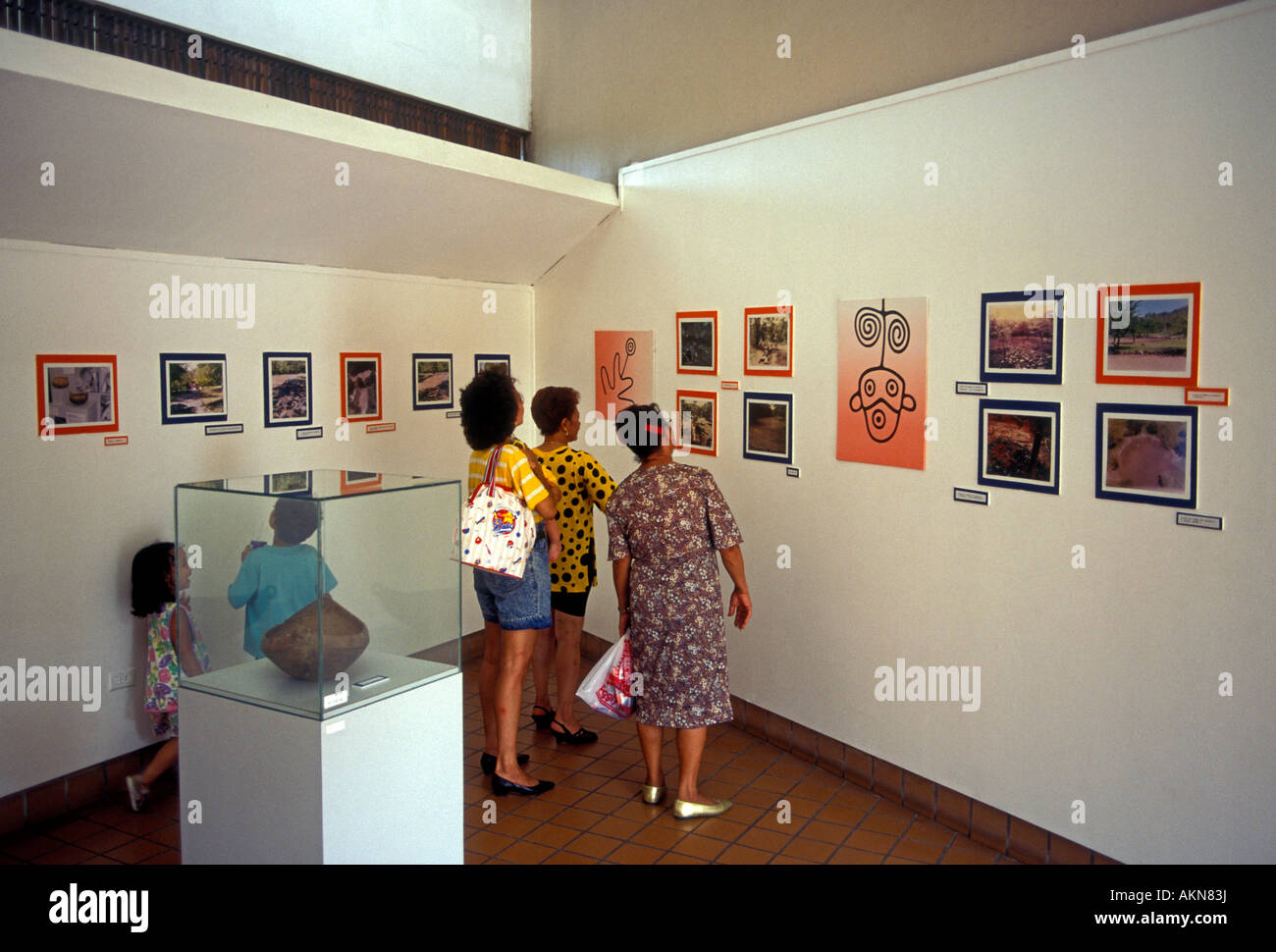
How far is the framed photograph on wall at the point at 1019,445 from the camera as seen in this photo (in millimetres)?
3891

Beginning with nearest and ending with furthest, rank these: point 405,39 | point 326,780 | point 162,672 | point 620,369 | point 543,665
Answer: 1. point 326,780
2. point 162,672
3. point 543,665
4. point 405,39
5. point 620,369

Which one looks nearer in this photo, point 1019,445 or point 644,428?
point 1019,445

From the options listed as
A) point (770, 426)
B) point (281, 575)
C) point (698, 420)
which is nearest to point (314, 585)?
point (281, 575)

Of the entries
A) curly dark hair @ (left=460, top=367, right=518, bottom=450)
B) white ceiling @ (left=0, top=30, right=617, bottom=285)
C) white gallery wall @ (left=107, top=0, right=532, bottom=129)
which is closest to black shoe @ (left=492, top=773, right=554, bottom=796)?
curly dark hair @ (left=460, top=367, right=518, bottom=450)

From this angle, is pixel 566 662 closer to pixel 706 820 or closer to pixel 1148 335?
pixel 706 820

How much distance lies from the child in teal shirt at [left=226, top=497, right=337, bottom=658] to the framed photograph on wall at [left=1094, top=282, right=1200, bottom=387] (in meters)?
2.85

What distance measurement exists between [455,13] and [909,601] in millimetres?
4711

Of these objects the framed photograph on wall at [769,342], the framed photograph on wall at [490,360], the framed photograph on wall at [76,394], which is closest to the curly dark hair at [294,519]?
the framed photograph on wall at [76,394]

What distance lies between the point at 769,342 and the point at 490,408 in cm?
169

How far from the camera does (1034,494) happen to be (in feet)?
13.1

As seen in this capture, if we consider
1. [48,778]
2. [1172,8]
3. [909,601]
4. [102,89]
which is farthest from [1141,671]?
[48,778]

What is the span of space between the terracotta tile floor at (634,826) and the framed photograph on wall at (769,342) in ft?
6.86

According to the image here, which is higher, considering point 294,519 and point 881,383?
point 881,383

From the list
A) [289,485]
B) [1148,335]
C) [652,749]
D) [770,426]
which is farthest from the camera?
[770,426]
